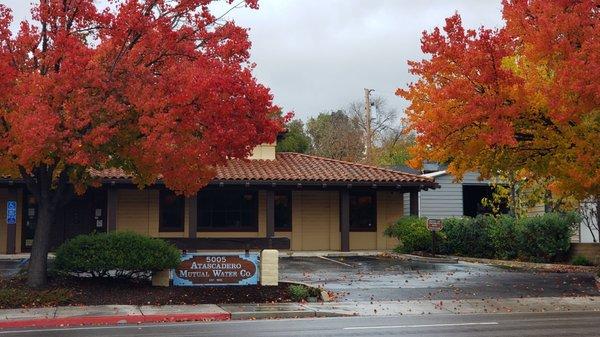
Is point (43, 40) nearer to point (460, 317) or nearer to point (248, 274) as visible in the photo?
point (248, 274)

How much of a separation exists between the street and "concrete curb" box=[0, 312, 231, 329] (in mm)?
561

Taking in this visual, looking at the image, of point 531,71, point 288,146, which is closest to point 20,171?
point 531,71

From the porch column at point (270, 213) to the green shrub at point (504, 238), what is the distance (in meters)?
8.28

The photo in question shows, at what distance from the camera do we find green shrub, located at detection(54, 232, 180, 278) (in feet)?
52.5

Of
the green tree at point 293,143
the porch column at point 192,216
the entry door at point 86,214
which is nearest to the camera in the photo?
the porch column at point 192,216

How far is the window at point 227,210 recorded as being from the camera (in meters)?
29.1

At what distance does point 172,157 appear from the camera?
1412cm

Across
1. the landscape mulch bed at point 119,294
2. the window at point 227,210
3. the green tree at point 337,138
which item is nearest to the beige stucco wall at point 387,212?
the window at point 227,210

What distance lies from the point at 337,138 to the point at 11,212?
35.2 meters

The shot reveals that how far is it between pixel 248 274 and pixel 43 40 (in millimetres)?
7058

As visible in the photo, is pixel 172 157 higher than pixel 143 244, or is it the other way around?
pixel 172 157

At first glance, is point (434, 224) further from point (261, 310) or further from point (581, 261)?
point (261, 310)

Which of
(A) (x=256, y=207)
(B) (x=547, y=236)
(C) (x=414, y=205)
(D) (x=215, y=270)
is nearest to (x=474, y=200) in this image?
(C) (x=414, y=205)

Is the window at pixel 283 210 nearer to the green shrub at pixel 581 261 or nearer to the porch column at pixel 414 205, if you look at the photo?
the porch column at pixel 414 205
